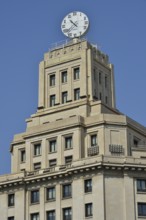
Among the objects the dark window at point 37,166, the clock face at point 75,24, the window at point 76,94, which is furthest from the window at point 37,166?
the clock face at point 75,24

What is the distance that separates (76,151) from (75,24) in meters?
20.3

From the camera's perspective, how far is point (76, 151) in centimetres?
8900

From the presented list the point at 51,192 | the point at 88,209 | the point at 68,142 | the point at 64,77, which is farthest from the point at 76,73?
the point at 88,209

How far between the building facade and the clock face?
1.17 metres

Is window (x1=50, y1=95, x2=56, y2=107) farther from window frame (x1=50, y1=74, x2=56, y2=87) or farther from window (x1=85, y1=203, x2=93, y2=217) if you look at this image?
window (x1=85, y1=203, x2=93, y2=217)

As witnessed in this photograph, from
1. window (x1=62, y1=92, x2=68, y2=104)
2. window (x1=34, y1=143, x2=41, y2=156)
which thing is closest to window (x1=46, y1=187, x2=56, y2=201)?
window (x1=34, y1=143, x2=41, y2=156)

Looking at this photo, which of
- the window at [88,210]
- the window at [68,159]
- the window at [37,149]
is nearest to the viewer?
the window at [88,210]

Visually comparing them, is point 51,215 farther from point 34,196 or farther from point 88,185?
point 88,185

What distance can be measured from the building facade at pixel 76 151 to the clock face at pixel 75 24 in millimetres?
1168

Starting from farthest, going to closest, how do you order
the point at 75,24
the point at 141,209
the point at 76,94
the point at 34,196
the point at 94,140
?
the point at 75,24 < the point at 76,94 < the point at 94,140 < the point at 34,196 < the point at 141,209

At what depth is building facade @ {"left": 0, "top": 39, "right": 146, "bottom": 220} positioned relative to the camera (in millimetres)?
84000

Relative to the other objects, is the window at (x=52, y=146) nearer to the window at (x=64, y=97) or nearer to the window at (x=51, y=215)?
the window at (x=64, y=97)

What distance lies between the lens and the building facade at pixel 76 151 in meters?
84.0

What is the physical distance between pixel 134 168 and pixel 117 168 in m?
2.06
